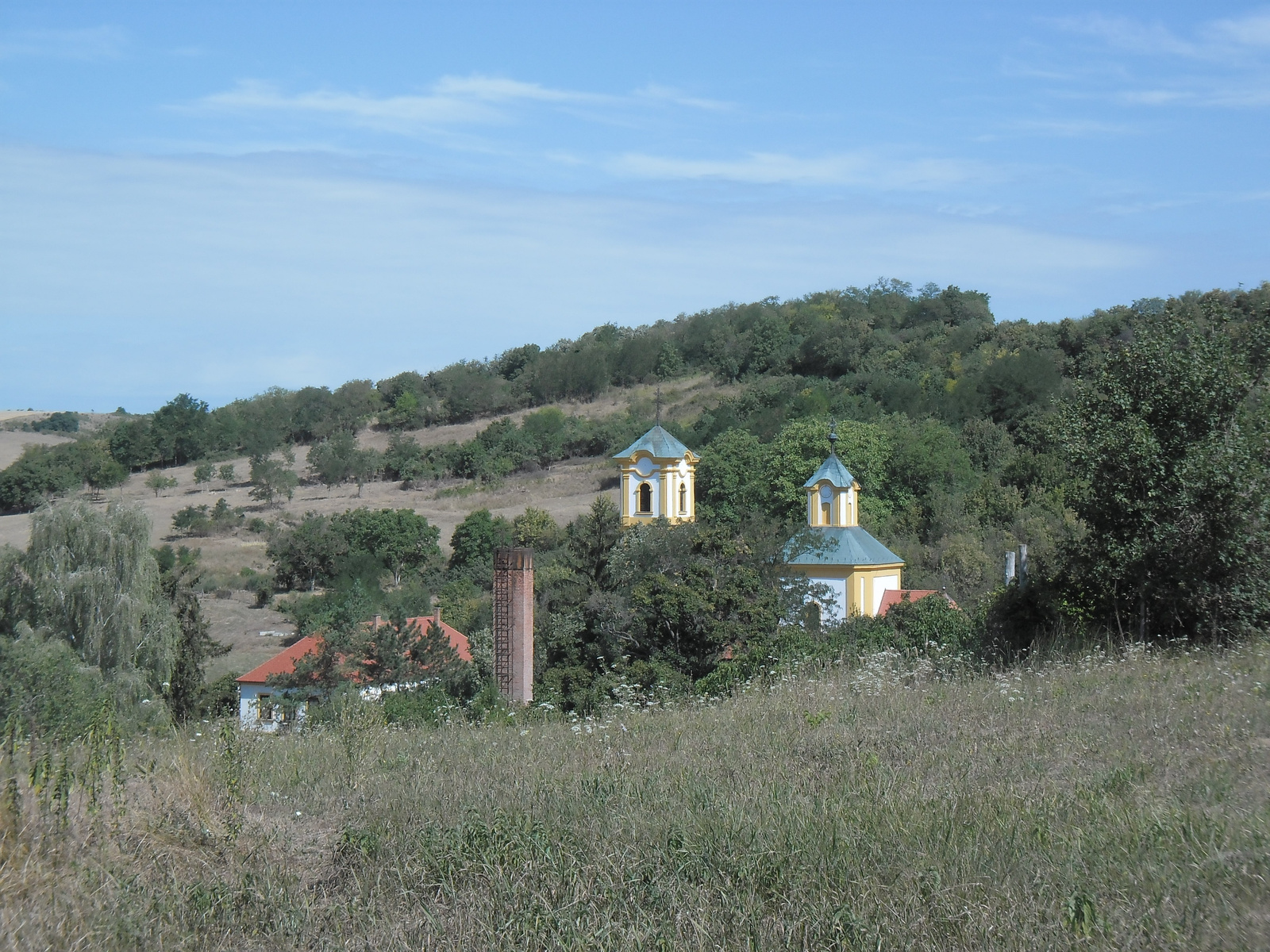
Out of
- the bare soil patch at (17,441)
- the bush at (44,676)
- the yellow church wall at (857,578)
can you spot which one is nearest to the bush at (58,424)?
the bare soil patch at (17,441)

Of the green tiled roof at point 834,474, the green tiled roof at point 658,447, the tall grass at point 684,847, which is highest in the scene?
the green tiled roof at point 658,447

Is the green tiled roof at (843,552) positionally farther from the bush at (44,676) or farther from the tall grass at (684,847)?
the tall grass at (684,847)

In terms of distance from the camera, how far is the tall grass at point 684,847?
11.4ft

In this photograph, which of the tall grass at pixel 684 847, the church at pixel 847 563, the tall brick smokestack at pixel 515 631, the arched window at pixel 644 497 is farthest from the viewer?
the arched window at pixel 644 497

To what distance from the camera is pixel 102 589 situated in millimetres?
24031

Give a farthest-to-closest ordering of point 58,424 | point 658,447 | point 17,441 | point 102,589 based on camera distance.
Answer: point 58,424, point 17,441, point 658,447, point 102,589

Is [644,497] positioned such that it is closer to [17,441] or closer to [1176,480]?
[1176,480]

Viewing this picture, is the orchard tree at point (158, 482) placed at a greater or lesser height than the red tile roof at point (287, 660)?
greater

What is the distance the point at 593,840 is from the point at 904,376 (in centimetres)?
7499

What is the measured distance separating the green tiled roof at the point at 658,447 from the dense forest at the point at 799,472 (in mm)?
3211

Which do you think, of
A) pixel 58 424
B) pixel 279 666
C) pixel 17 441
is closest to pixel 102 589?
pixel 279 666

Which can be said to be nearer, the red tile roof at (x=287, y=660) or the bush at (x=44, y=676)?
the bush at (x=44, y=676)

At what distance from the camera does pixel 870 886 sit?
3.61 m

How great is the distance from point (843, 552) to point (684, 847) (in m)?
32.4
